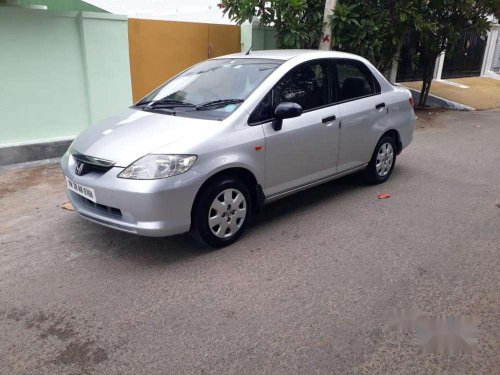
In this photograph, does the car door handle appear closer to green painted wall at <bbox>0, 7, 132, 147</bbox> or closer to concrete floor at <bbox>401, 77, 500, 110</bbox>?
green painted wall at <bbox>0, 7, 132, 147</bbox>

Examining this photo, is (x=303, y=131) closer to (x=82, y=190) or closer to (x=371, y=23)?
(x=82, y=190)

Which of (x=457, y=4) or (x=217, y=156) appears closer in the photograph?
(x=217, y=156)

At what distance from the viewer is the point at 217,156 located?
3.73m

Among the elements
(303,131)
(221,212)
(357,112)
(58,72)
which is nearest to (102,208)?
(221,212)

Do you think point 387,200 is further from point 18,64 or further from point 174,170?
point 18,64

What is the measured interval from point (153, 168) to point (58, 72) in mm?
4075

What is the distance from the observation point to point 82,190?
12.5ft

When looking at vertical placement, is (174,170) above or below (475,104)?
above

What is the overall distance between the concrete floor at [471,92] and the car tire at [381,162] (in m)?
8.59

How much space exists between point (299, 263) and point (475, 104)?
38.5ft

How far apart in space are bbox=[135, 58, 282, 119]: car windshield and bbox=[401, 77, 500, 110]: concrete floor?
10.5m

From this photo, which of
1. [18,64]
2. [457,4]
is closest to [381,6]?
[457,4]

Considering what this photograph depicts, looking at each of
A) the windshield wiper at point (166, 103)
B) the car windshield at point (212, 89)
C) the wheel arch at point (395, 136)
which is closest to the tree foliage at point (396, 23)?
the wheel arch at point (395, 136)

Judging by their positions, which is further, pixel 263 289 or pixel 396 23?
pixel 396 23
